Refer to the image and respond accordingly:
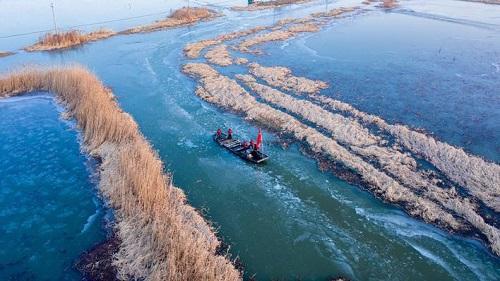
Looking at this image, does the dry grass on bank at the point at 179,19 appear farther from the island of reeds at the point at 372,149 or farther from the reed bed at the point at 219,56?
the island of reeds at the point at 372,149

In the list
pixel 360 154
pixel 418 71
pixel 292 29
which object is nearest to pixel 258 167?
pixel 360 154

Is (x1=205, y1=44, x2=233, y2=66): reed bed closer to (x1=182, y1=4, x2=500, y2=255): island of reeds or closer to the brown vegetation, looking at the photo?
(x1=182, y1=4, x2=500, y2=255): island of reeds

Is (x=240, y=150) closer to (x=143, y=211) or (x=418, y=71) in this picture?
(x=143, y=211)

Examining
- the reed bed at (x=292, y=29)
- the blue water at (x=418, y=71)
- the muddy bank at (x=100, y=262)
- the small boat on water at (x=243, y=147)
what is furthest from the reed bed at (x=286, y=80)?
the muddy bank at (x=100, y=262)

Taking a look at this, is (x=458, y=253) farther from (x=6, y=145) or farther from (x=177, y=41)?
(x=177, y=41)

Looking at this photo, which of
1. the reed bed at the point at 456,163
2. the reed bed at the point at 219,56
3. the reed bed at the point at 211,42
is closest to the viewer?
the reed bed at the point at 456,163

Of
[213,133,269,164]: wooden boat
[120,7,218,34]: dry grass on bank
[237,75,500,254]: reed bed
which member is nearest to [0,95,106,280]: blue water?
[213,133,269,164]: wooden boat

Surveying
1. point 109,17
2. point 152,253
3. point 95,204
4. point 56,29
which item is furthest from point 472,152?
point 109,17
